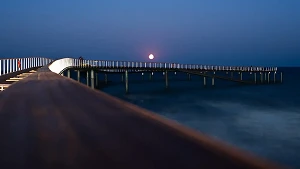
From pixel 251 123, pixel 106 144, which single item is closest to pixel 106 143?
pixel 106 144

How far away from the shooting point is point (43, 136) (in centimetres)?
322

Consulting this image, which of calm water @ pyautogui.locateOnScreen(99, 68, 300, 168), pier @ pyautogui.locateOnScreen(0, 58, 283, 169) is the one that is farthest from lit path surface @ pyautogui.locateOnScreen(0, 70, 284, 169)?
calm water @ pyautogui.locateOnScreen(99, 68, 300, 168)

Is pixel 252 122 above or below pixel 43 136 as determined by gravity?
below

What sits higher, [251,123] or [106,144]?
[106,144]

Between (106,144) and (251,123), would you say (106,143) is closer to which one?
(106,144)

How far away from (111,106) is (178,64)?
57765 millimetres

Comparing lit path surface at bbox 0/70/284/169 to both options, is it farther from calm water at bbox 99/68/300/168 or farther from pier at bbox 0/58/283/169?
calm water at bbox 99/68/300/168

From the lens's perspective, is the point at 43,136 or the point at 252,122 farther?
the point at 252,122

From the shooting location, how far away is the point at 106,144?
2.80 m

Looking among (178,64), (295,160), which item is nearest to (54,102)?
(295,160)

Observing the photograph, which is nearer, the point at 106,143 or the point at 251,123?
the point at 106,143

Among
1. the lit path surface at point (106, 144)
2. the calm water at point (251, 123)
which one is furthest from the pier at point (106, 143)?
the calm water at point (251, 123)

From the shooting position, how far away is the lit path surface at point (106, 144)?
2.26m

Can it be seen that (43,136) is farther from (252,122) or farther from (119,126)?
(252,122)
